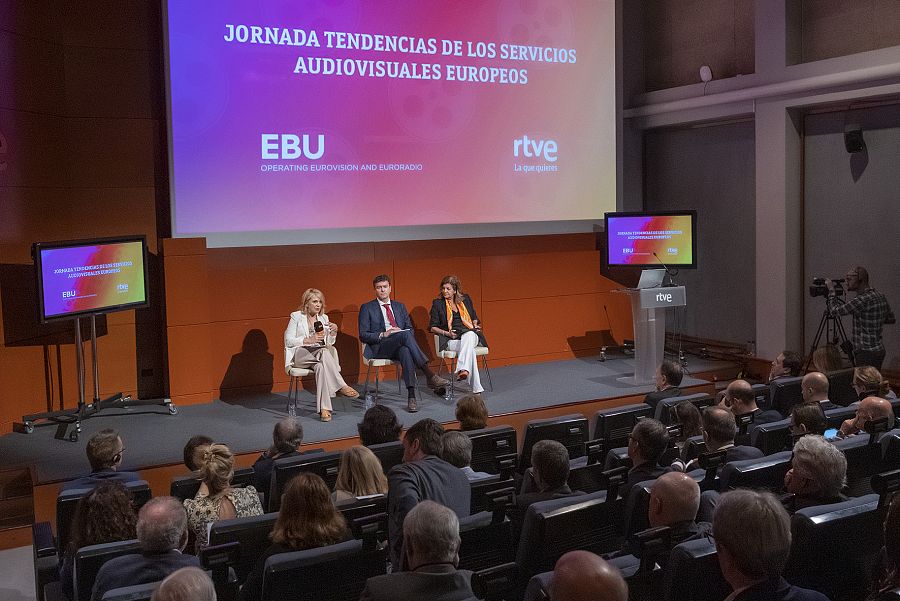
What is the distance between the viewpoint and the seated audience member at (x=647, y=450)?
147 inches

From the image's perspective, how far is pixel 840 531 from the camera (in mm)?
2896

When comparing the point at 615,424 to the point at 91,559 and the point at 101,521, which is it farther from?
the point at 91,559

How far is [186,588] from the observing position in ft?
7.45

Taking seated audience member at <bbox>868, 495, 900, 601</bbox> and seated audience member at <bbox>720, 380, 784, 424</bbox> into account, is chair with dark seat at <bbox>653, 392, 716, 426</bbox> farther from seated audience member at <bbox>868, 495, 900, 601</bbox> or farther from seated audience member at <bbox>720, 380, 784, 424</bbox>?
seated audience member at <bbox>868, 495, 900, 601</bbox>

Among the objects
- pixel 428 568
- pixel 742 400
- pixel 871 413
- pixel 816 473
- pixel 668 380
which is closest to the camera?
pixel 428 568

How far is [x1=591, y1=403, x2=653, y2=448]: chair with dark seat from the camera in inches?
205

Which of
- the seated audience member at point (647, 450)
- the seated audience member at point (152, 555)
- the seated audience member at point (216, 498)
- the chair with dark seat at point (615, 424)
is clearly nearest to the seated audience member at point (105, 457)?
the seated audience member at point (216, 498)

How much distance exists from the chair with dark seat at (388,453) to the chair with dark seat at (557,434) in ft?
2.16

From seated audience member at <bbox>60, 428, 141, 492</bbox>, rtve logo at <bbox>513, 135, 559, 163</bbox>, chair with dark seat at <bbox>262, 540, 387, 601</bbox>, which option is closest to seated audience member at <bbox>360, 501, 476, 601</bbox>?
chair with dark seat at <bbox>262, 540, 387, 601</bbox>

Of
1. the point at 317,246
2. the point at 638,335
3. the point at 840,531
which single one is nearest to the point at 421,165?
the point at 317,246

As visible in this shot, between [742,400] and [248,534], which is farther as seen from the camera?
[742,400]

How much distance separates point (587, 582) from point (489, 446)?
2813mm

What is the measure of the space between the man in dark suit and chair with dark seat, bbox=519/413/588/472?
215 centimetres

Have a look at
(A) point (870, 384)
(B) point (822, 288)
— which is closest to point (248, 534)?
(A) point (870, 384)
